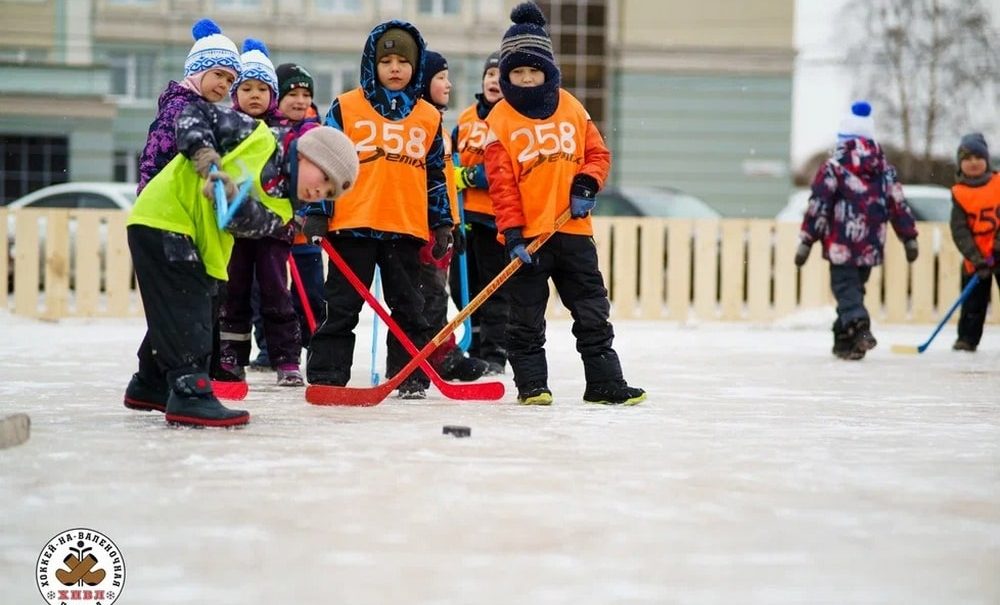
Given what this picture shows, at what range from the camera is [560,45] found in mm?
33000

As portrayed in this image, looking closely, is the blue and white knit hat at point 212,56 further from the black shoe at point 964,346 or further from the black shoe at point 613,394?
the black shoe at point 964,346

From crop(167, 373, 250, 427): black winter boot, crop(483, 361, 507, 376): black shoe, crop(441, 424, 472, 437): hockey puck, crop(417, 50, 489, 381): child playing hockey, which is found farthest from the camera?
crop(483, 361, 507, 376): black shoe

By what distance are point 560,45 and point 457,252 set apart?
2687 cm

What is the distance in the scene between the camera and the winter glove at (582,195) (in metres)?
5.84

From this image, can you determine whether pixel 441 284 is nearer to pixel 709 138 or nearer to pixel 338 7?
pixel 709 138

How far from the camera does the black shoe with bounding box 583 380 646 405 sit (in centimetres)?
600

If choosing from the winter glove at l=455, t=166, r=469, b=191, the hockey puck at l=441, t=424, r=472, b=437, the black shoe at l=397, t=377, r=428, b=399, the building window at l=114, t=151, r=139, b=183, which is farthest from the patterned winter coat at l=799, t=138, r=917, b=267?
the building window at l=114, t=151, r=139, b=183

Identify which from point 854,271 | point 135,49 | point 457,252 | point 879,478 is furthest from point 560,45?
point 879,478

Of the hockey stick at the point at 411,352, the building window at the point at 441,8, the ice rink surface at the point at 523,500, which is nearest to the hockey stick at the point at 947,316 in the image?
the ice rink surface at the point at 523,500

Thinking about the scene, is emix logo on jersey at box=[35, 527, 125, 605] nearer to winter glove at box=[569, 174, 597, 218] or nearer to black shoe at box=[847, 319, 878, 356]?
winter glove at box=[569, 174, 597, 218]

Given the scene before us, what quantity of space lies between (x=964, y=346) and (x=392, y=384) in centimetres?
537

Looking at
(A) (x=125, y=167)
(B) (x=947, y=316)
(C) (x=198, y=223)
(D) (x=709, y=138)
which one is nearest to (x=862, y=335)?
(B) (x=947, y=316)

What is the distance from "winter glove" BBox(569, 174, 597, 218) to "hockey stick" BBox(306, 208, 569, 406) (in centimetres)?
6

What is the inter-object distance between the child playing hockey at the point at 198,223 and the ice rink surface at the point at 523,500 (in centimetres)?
21
